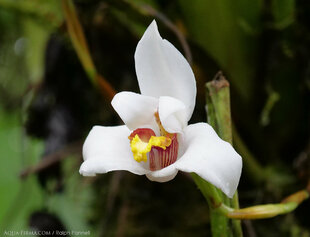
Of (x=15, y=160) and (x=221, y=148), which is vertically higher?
(x=221, y=148)

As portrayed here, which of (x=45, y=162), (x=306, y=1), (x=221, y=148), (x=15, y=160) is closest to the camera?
(x=221, y=148)

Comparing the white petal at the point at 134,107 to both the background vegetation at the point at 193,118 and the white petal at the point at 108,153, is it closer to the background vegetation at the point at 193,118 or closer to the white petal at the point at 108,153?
the white petal at the point at 108,153

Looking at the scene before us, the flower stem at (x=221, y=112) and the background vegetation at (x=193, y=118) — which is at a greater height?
the flower stem at (x=221, y=112)

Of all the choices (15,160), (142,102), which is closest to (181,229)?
(142,102)

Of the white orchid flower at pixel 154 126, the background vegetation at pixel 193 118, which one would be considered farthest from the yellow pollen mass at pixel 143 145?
the background vegetation at pixel 193 118

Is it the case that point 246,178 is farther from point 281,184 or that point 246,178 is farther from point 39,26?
point 39,26

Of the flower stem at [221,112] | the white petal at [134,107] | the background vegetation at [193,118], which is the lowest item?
the background vegetation at [193,118]
